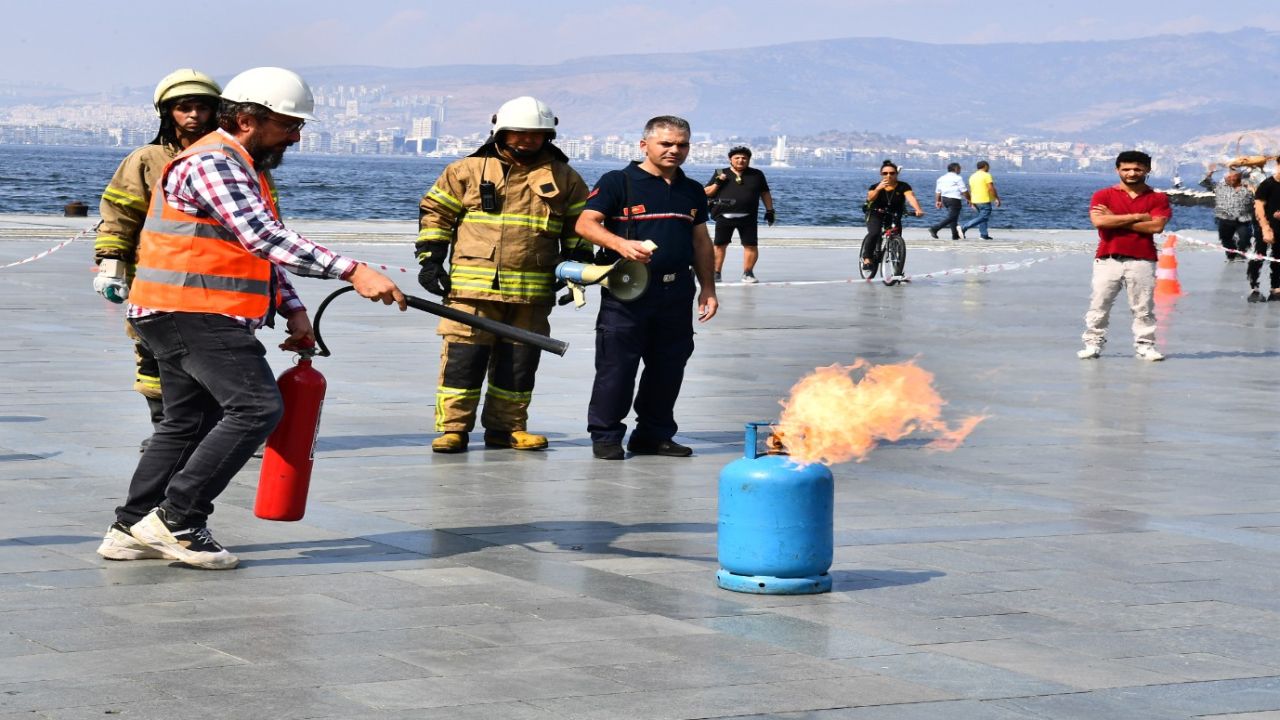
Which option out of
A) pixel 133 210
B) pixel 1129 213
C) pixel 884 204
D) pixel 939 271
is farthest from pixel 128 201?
pixel 939 271

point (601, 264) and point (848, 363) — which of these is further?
point (848, 363)

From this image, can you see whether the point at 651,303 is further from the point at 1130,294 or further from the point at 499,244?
the point at 1130,294

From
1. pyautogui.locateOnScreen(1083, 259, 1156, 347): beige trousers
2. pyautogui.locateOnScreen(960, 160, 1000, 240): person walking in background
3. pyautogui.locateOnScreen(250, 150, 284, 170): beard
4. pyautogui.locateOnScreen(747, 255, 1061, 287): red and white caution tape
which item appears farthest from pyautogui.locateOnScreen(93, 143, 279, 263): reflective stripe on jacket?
pyautogui.locateOnScreen(960, 160, 1000, 240): person walking in background

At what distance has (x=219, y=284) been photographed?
6910mm

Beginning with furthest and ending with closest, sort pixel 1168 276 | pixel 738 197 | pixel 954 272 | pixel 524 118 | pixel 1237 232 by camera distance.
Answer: pixel 1237 232
pixel 954 272
pixel 1168 276
pixel 738 197
pixel 524 118

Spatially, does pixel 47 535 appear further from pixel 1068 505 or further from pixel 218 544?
pixel 1068 505

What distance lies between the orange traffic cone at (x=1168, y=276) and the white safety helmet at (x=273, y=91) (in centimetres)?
1876

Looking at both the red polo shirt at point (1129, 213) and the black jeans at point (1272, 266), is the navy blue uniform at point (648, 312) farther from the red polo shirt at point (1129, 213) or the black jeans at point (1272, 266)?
the black jeans at point (1272, 266)

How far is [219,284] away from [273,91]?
706 millimetres

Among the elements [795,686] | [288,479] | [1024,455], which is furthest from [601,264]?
[795,686]

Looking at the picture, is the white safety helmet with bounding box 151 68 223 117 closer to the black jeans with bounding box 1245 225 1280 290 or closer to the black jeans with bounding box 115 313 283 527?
the black jeans with bounding box 115 313 283 527

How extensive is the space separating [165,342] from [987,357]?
10.2 m

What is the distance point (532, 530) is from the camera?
26.1 feet

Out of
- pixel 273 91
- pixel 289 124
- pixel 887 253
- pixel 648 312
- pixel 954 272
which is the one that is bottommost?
A: pixel 954 272
